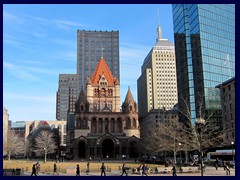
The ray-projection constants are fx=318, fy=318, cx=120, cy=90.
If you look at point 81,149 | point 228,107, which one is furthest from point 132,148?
point 228,107

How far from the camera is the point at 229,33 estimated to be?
90.6 metres

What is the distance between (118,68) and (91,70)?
1581 cm

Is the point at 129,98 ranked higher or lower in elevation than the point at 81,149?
higher

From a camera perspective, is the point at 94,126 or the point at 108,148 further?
the point at 94,126

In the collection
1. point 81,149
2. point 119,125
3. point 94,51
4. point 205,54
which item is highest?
point 94,51

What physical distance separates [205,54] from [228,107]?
17.4m

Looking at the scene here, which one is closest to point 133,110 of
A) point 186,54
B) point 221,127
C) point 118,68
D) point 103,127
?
point 103,127

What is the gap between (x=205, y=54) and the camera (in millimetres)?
84000

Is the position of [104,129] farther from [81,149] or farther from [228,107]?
[228,107]

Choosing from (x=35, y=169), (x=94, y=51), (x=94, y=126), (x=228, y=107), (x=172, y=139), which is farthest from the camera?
(x=94, y=51)

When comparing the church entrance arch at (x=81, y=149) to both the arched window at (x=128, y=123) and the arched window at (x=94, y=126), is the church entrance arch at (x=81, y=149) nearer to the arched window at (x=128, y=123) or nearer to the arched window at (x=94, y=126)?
the arched window at (x=94, y=126)

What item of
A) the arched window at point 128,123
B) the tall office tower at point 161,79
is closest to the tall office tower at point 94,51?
the tall office tower at point 161,79

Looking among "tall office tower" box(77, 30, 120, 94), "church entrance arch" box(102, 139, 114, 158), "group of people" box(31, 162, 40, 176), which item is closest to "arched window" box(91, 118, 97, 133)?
"church entrance arch" box(102, 139, 114, 158)

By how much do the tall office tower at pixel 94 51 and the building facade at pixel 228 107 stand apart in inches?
4420
